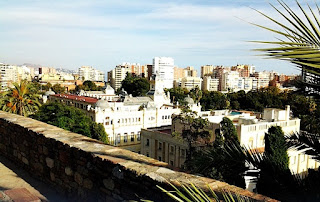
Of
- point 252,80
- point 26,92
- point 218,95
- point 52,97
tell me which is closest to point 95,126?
point 26,92

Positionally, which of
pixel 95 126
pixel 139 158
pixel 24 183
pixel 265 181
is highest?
pixel 139 158

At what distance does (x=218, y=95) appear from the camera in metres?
80.6

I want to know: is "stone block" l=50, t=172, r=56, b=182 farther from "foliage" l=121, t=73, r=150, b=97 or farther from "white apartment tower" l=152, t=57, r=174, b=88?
"white apartment tower" l=152, t=57, r=174, b=88

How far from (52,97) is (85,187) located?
58517mm

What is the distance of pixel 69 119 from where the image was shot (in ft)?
102

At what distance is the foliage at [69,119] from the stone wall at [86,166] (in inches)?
1011

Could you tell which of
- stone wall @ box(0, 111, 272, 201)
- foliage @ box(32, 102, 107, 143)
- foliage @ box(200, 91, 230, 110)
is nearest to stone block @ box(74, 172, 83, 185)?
stone wall @ box(0, 111, 272, 201)

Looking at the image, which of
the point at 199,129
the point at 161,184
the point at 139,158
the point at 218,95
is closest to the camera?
the point at 161,184

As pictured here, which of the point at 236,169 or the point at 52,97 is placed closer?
the point at 236,169

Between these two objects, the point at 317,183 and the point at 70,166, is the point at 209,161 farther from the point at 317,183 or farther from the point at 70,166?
the point at 70,166

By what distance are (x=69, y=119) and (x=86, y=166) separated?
93.5 ft

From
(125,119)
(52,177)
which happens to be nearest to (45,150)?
(52,177)

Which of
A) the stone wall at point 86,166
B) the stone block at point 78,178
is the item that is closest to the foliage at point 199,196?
the stone wall at point 86,166

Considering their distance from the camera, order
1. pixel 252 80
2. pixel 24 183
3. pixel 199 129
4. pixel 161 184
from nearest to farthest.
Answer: pixel 161 184
pixel 24 183
pixel 199 129
pixel 252 80
